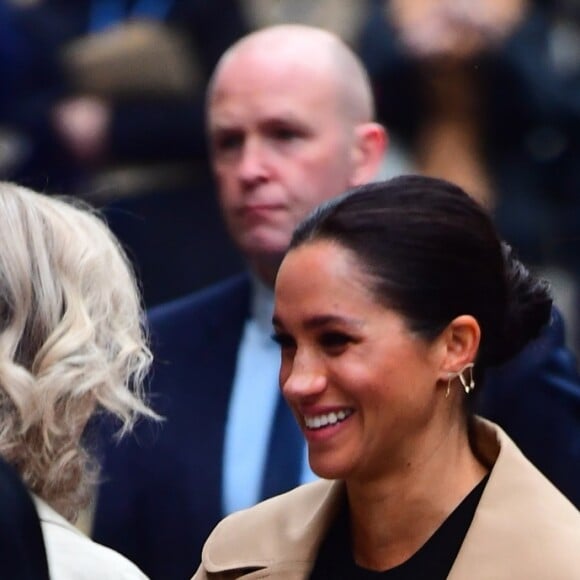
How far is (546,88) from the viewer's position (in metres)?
4.31

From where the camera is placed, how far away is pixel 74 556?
2381mm

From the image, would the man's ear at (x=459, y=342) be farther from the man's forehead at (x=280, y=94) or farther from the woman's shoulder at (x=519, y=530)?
the man's forehead at (x=280, y=94)

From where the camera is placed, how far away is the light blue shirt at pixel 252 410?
3.83 metres

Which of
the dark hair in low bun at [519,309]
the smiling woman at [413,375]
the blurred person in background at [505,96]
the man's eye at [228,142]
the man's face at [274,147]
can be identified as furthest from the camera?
the blurred person in background at [505,96]

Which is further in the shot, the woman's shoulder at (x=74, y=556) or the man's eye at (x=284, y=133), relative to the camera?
the man's eye at (x=284, y=133)

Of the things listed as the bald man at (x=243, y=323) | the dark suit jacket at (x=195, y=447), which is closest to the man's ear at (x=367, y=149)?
the bald man at (x=243, y=323)

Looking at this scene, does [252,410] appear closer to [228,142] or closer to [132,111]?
[228,142]

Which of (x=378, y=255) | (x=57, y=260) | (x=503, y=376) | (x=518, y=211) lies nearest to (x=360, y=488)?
(x=378, y=255)

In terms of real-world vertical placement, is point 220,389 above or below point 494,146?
below

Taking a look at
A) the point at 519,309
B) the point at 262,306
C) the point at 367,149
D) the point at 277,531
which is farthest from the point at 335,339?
the point at 367,149

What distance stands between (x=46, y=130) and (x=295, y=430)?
1027 mm

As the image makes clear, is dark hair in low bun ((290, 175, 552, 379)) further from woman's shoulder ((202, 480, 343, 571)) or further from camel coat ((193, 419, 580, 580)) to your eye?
woman's shoulder ((202, 480, 343, 571))

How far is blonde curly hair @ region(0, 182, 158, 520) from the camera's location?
101 inches

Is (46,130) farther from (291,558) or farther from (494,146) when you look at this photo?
(291,558)
